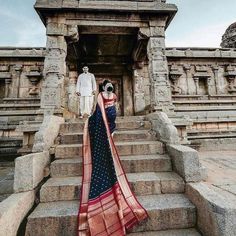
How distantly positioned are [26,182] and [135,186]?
61.0 inches

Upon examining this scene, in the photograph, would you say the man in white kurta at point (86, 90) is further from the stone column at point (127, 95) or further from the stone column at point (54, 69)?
the stone column at point (127, 95)

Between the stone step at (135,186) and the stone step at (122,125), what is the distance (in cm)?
174

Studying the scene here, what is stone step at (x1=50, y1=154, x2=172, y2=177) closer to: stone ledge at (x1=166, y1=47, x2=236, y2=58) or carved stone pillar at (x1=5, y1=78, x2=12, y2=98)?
carved stone pillar at (x1=5, y1=78, x2=12, y2=98)

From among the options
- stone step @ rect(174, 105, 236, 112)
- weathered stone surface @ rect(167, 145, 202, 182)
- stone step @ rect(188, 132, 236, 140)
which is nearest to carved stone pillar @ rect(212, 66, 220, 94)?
stone step @ rect(174, 105, 236, 112)

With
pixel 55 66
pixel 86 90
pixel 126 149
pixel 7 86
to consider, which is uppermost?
pixel 7 86

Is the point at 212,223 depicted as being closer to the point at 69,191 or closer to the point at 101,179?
the point at 101,179

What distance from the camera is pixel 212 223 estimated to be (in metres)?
1.99

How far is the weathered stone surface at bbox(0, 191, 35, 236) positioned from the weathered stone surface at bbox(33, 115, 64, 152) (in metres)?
0.99

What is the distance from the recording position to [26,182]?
260 centimetres

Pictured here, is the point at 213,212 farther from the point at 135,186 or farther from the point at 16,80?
the point at 16,80

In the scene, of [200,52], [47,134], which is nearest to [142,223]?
[47,134]

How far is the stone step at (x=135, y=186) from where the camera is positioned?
8.87 feet

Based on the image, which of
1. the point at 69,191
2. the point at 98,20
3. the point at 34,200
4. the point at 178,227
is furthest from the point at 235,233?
the point at 98,20

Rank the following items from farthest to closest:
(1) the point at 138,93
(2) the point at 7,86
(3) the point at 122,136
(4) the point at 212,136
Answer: (2) the point at 7,86, (1) the point at 138,93, (4) the point at 212,136, (3) the point at 122,136
